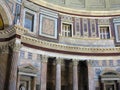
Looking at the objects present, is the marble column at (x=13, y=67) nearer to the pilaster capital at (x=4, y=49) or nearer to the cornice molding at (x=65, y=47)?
the pilaster capital at (x=4, y=49)

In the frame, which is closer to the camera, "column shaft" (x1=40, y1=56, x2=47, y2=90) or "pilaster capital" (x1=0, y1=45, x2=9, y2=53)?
"pilaster capital" (x1=0, y1=45, x2=9, y2=53)

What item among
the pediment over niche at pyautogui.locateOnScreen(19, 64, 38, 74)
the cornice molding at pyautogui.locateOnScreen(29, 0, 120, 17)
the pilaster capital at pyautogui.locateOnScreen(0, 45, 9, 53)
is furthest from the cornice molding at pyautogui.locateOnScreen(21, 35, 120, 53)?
the cornice molding at pyautogui.locateOnScreen(29, 0, 120, 17)

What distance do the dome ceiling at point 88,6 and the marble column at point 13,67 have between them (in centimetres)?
743

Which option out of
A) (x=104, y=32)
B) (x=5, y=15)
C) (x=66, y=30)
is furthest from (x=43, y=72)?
(x=104, y=32)

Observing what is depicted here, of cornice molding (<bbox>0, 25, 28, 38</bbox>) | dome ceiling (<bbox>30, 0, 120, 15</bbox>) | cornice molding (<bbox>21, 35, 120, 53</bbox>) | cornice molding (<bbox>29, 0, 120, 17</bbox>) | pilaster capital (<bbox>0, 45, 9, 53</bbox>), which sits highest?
dome ceiling (<bbox>30, 0, 120, 15</bbox>)

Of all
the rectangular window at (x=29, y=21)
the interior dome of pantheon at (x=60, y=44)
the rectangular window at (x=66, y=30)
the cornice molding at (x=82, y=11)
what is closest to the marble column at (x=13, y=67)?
the interior dome of pantheon at (x=60, y=44)

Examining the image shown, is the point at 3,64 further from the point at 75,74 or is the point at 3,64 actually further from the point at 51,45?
the point at 75,74

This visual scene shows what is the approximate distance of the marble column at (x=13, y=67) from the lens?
622 inches

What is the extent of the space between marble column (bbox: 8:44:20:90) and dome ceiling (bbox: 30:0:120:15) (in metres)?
7.43

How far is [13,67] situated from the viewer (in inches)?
642

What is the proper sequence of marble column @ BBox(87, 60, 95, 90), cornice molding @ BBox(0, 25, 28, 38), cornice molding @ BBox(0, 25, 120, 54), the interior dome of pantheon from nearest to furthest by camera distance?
cornice molding @ BBox(0, 25, 28, 38)
cornice molding @ BBox(0, 25, 120, 54)
the interior dome of pantheon
marble column @ BBox(87, 60, 95, 90)

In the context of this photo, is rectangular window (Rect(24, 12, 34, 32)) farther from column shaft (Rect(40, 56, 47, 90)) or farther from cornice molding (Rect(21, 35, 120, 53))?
column shaft (Rect(40, 56, 47, 90))

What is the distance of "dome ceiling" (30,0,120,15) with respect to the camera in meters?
22.8

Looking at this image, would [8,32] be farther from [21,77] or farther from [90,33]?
[90,33]
